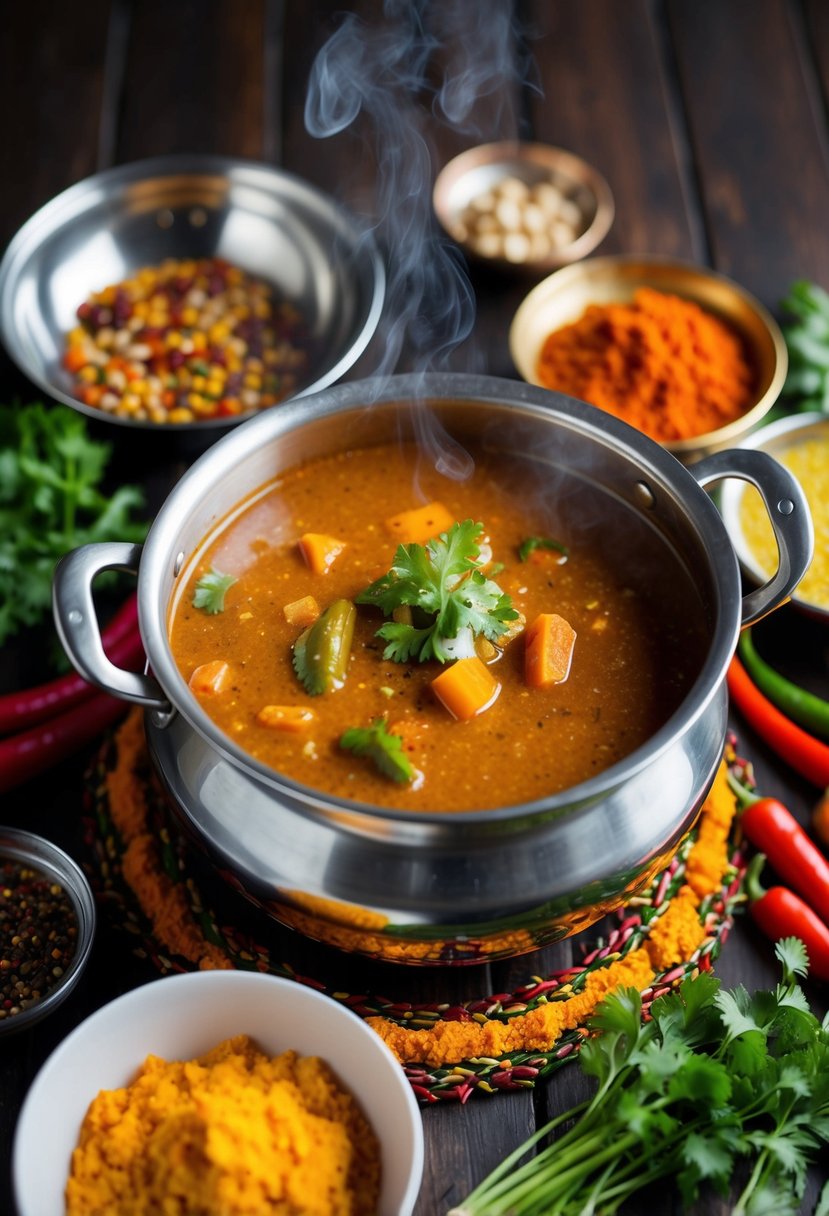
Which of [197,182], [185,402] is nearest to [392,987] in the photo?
[185,402]

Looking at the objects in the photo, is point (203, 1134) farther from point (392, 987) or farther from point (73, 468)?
point (73, 468)

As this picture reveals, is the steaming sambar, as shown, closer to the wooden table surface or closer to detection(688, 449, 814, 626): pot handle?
detection(688, 449, 814, 626): pot handle

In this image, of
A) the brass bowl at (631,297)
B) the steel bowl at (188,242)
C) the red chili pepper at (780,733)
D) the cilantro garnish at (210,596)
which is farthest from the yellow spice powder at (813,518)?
the cilantro garnish at (210,596)

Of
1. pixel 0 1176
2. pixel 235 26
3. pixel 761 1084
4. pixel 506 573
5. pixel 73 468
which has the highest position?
pixel 235 26

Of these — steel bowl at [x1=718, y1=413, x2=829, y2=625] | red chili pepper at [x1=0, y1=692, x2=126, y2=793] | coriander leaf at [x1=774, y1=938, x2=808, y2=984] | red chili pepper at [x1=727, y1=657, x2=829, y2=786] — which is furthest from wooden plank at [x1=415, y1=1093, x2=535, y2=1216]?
steel bowl at [x1=718, y1=413, x2=829, y2=625]

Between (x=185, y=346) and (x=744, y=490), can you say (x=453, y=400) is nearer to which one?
(x=744, y=490)

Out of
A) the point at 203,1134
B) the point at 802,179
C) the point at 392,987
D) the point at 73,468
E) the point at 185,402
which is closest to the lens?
the point at 203,1134
